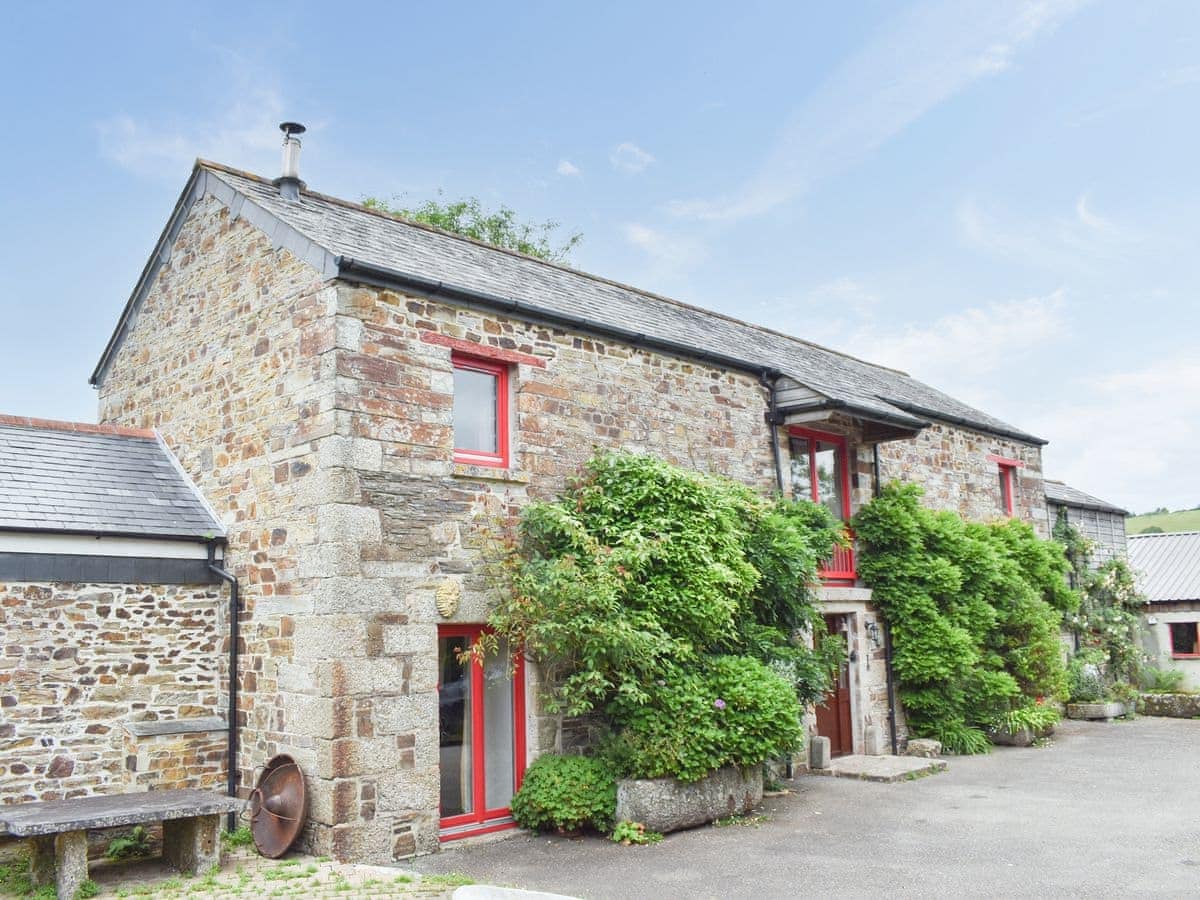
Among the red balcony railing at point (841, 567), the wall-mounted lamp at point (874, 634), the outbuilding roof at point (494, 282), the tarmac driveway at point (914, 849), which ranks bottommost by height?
the tarmac driveway at point (914, 849)

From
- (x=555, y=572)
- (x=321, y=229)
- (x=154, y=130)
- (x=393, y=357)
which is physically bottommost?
(x=555, y=572)

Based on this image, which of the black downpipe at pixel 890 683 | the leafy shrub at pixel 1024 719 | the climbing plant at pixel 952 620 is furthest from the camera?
the leafy shrub at pixel 1024 719

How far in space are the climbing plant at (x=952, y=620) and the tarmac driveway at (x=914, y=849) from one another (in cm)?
210

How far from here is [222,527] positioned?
10086 millimetres

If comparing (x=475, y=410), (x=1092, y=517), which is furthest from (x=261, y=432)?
(x=1092, y=517)

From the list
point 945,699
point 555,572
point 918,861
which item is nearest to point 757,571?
point 555,572

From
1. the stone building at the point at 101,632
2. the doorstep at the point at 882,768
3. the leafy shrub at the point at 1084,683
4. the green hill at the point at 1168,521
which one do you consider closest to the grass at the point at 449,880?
the stone building at the point at 101,632

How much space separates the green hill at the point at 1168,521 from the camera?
194 feet

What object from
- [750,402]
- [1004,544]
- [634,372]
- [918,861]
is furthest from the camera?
[1004,544]

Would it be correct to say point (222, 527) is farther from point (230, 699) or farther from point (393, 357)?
point (393, 357)

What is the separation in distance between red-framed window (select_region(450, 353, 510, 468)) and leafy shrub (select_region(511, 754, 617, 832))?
3.07m

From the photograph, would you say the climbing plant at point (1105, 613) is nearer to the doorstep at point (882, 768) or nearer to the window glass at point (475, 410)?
the doorstep at point (882, 768)

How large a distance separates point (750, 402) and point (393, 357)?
18.2 ft

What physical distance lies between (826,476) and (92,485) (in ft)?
31.4
